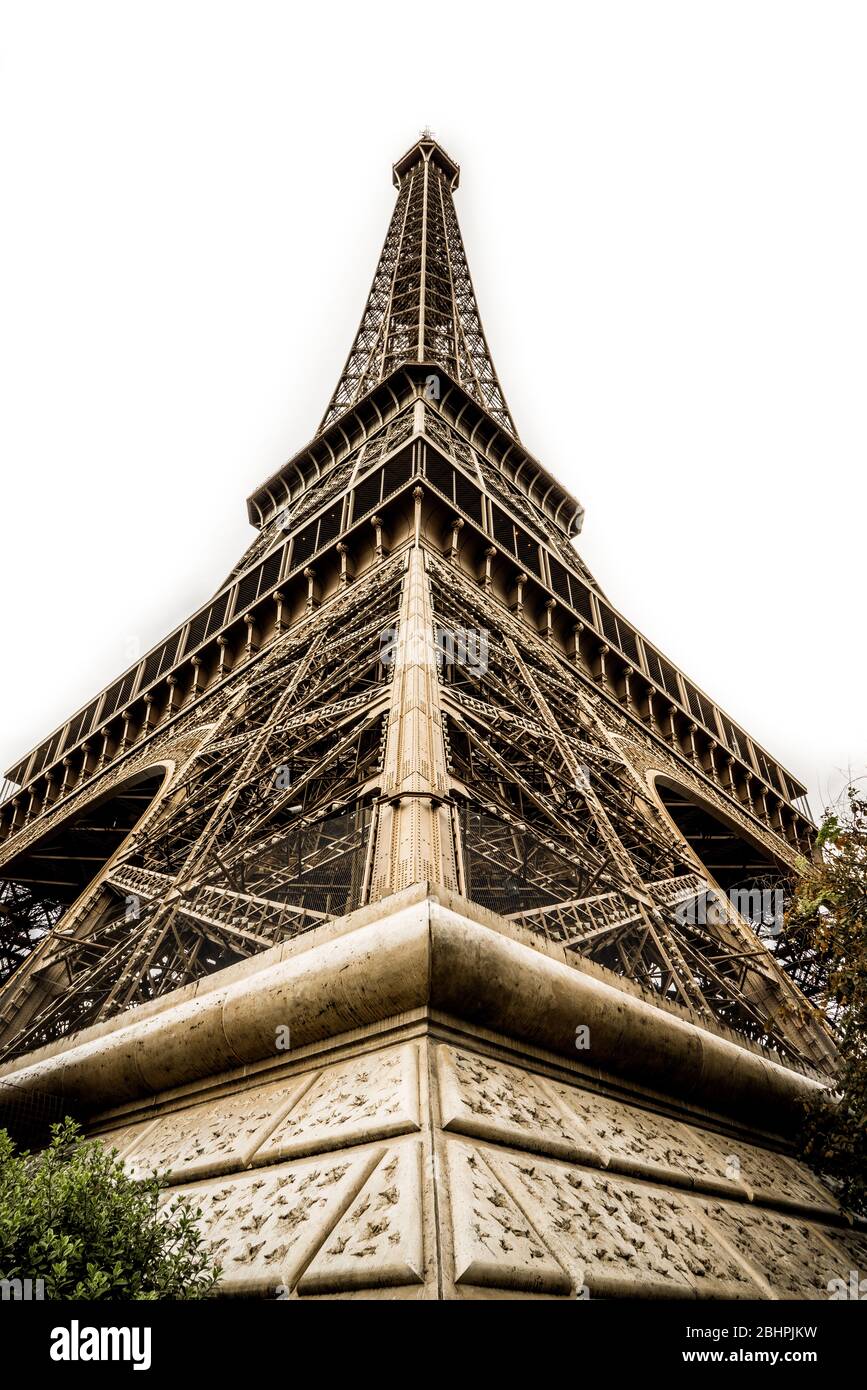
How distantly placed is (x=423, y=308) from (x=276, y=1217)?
44.6 metres

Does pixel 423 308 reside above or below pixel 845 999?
above

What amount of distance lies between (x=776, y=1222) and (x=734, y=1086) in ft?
3.79

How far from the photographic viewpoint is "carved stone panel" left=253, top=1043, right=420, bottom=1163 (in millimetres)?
4445

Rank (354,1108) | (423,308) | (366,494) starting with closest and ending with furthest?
(354,1108) → (366,494) → (423,308)

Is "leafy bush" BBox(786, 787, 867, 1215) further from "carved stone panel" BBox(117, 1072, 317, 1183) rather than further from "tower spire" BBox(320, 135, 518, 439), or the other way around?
"tower spire" BBox(320, 135, 518, 439)

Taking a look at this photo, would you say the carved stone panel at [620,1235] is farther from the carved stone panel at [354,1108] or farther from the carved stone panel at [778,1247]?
the carved stone panel at [354,1108]

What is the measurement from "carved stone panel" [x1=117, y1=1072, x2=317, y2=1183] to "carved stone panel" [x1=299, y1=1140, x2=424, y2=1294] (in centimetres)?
118

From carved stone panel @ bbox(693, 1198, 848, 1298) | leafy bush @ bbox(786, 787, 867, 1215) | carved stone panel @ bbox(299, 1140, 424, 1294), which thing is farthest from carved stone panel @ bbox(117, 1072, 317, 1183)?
leafy bush @ bbox(786, 787, 867, 1215)

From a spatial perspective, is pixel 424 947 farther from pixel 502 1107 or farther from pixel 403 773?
pixel 403 773

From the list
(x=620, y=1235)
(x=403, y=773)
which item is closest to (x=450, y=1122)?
(x=620, y=1235)

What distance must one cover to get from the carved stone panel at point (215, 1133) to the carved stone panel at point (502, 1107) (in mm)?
1080

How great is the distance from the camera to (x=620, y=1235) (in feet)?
14.9
